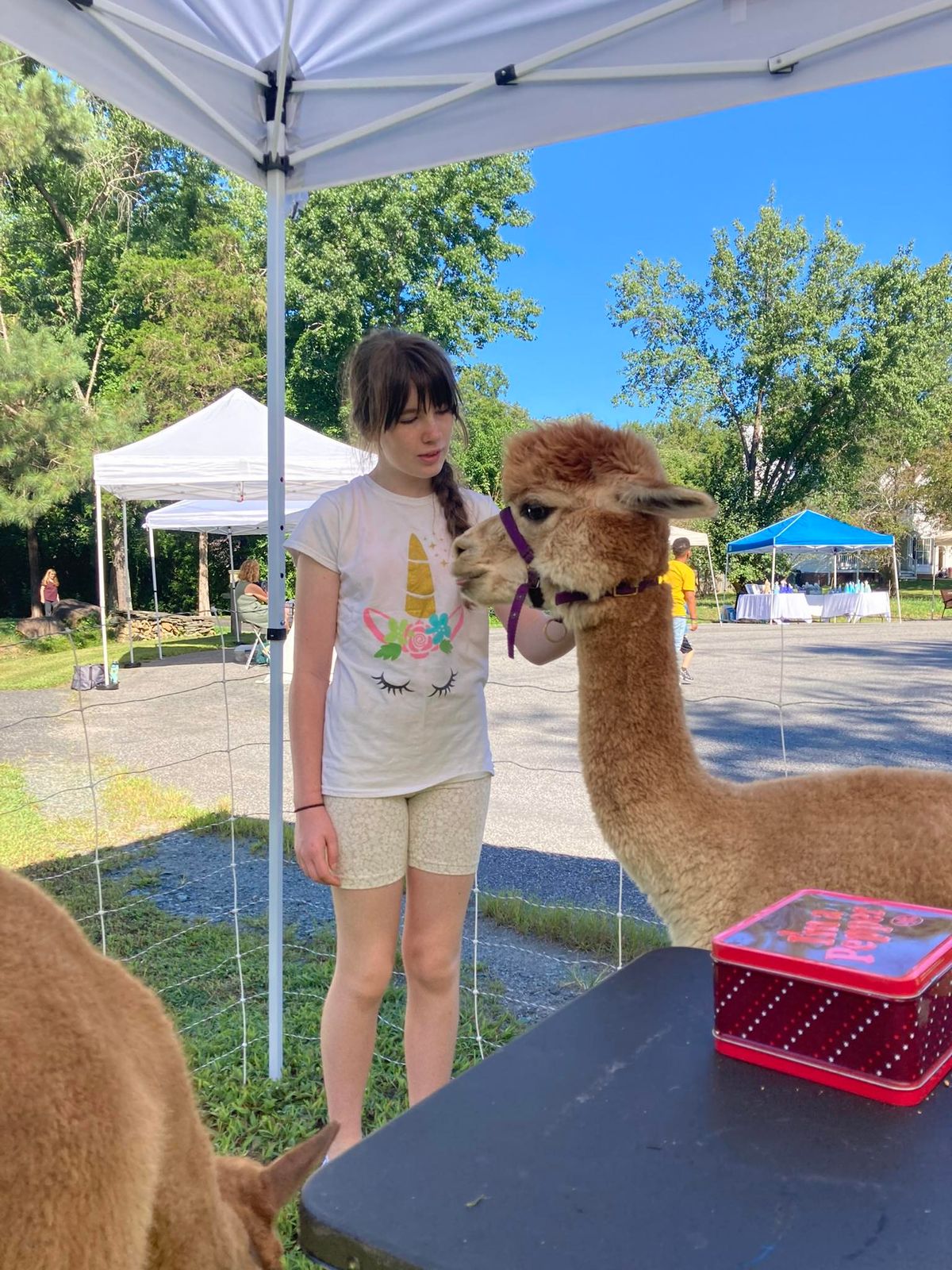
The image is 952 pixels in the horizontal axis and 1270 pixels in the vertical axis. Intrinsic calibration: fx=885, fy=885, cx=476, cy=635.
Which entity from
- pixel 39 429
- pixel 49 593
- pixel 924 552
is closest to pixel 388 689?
pixel 39 429

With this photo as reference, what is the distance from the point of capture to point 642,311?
33812 millimetres

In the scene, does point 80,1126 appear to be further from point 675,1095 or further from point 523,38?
point 523,38

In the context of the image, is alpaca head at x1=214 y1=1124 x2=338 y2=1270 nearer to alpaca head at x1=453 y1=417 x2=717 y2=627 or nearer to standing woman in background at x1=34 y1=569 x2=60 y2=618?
alpaca head at x1=453 y1=417 x2=717 y2=627

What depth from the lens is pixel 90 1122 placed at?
78 centimetres

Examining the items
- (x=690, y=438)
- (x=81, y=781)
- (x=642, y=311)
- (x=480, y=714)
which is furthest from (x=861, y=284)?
(x=480, y=714)

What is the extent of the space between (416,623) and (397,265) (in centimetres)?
2419

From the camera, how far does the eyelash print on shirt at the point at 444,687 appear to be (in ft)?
6.10

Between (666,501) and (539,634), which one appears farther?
(539,634)

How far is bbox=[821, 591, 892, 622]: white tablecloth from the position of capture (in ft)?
77.3

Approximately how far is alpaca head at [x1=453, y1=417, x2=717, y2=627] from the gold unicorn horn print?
167 millimetres

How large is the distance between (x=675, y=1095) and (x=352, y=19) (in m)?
2.36

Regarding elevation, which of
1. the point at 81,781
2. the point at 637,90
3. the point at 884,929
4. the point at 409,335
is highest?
the point at 637,90

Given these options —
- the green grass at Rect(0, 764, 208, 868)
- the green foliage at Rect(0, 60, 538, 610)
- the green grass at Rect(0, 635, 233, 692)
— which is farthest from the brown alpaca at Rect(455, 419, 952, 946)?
the green foliage at Rect(0, 60, 538, 610)

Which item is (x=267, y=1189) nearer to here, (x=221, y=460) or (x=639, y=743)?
(x=639, y=743)
